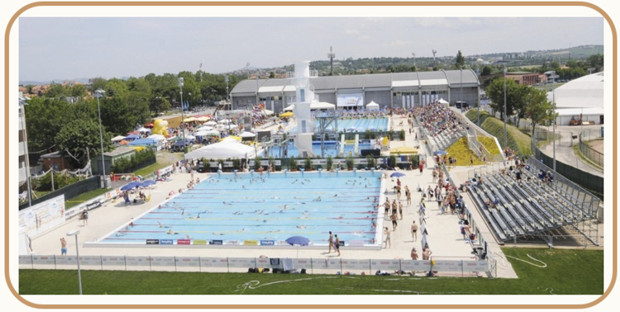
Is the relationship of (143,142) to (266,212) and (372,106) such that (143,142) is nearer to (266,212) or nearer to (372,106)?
(266,212)

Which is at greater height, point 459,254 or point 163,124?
point 163,124

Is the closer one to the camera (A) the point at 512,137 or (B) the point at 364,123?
(A) the point at 512,137

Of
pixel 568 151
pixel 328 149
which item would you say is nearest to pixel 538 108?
pixel 568 151

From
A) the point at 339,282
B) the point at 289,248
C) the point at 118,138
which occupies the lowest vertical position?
the point at 339,282

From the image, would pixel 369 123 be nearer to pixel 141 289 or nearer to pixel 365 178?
pixel 365 178

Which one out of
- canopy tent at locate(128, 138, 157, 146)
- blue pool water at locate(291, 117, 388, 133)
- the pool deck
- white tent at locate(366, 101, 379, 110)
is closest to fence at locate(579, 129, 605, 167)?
the pool deck

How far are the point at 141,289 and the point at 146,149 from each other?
2896 cm

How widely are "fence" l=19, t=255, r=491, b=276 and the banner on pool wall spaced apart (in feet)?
12.9

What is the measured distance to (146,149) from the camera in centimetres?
4538

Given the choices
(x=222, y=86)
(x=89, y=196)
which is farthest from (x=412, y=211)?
(x=222, y=86)

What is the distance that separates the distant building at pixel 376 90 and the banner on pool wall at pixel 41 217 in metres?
53.9

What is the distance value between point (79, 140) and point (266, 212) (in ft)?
61.0

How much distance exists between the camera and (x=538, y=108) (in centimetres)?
5194

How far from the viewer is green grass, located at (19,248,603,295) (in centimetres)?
1683
